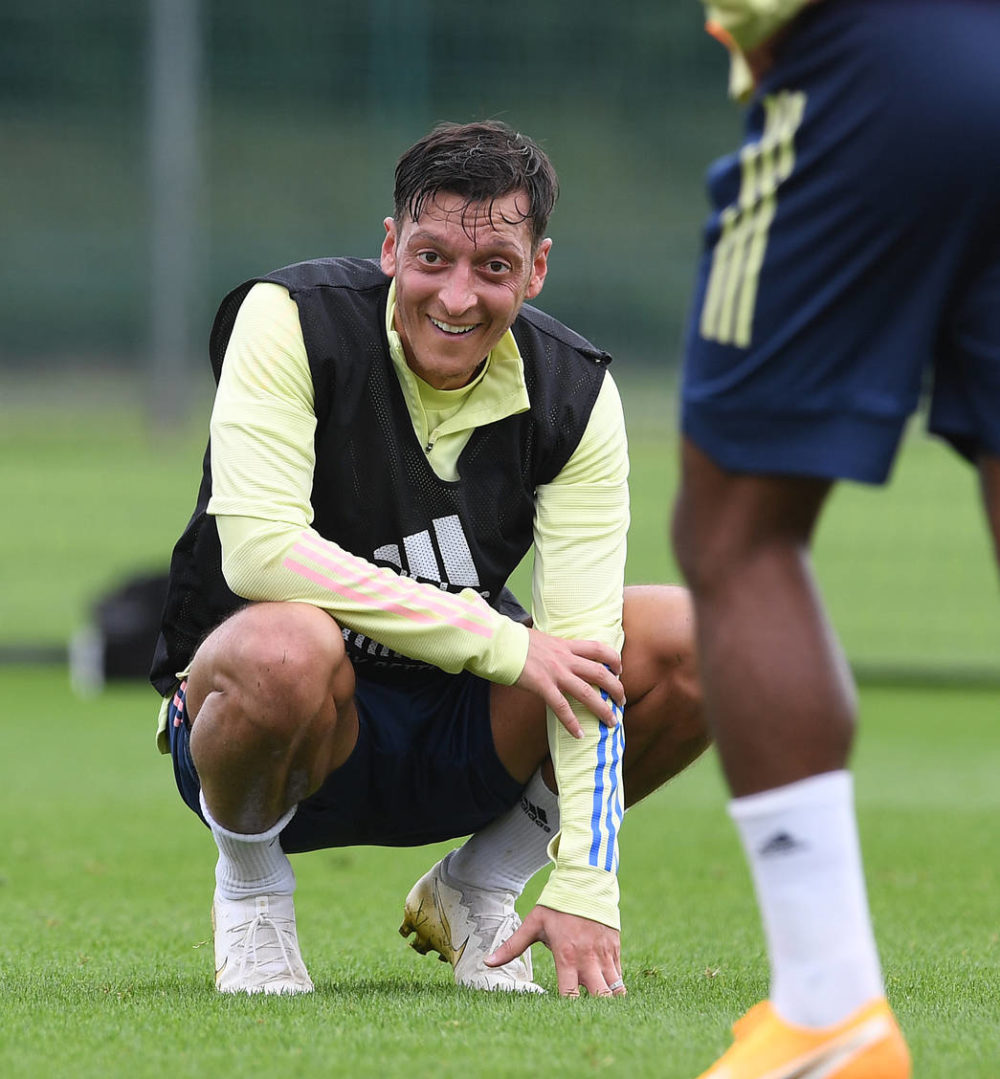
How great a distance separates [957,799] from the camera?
5.50 meters

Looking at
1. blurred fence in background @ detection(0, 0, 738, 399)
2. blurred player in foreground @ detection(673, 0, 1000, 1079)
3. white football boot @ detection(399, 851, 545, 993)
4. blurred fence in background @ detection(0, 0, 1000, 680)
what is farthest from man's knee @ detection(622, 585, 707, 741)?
blurred fence in background @ detection(0, 0, 738, 399)

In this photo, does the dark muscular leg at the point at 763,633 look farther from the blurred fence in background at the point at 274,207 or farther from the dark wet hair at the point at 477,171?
the blurred fence in background at the point at 274,207

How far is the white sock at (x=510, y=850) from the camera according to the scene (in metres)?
3.00

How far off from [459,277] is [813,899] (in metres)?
1.30

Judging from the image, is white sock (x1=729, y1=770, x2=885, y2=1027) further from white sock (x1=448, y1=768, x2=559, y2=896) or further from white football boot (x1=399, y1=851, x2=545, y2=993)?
white sock (x1=448, y1=768, x2=559, y2=896)

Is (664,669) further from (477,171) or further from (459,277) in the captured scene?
(477,171)

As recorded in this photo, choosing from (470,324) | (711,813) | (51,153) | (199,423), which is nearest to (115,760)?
(711,813)

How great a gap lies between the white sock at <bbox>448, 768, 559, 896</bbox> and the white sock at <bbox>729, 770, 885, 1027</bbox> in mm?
1166

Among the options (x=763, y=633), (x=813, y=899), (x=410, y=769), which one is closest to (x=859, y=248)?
(x=763, y=633)

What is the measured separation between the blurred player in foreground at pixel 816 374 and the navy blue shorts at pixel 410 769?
112cm

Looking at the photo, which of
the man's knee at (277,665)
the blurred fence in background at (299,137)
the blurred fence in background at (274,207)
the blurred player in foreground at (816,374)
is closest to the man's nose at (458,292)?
the man's knee at (277,665)

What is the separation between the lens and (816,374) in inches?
70.1

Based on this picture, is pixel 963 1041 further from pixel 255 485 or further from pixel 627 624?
pixel 255 485

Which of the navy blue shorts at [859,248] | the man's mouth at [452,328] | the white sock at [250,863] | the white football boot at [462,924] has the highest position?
the navy blue shorts at [859,248]
